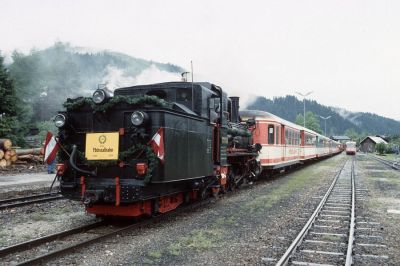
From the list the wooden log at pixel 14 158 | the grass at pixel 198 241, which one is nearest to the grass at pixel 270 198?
the grass at pixel 198 241

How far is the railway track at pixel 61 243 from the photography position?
17.1 feet

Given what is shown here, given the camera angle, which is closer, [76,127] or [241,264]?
[241,264]

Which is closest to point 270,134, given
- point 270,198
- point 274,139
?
point 274,139

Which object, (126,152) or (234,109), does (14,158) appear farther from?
(126,152)

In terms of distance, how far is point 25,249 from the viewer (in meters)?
5.68

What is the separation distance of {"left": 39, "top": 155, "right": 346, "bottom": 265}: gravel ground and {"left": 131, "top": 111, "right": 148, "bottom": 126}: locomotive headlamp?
5.97ft

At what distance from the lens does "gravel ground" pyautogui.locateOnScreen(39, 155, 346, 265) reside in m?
5.36

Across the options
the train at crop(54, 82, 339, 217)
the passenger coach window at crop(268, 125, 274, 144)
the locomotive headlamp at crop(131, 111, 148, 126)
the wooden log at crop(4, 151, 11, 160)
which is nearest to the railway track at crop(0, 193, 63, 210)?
the train at crop(54, 82, 339, 217)

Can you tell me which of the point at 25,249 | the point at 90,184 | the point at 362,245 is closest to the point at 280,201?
the point at 362,245

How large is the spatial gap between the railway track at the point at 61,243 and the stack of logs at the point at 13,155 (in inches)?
559

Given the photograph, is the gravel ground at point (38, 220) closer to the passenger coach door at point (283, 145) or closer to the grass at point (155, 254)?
the grass at point (155, 254)

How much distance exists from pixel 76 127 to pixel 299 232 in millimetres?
4259

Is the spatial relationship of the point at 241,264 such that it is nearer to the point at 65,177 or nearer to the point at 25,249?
the point at 25,249

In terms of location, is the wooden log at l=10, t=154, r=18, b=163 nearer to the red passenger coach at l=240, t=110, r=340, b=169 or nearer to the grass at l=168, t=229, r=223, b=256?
the red passenger coach at l=240, t=110, r=340, b=169
